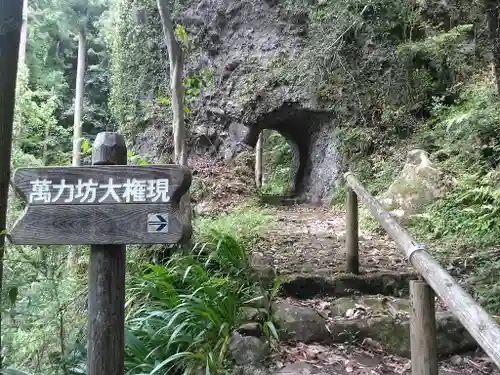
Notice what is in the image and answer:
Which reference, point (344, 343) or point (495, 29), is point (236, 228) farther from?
point (495, 29)

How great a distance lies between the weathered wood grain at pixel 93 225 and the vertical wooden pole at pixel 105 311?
0.34 feet


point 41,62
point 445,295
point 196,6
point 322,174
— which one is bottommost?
point 445,295

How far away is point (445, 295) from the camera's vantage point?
1.77m

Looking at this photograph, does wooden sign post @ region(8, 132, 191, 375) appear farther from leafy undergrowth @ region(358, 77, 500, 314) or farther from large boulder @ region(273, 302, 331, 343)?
leafy undergrowth @ region(358, 77, 500, 314)

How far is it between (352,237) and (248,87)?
7.82 m

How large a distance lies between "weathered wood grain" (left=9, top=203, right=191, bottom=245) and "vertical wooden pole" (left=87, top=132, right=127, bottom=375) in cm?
10

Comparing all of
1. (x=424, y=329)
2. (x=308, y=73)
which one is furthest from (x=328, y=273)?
(x=308, y=73)

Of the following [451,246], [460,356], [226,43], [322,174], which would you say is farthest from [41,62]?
[460,356]

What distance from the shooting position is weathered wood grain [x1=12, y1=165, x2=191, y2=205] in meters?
2.03

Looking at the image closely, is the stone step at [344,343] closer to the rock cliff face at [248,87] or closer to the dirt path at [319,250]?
the dirt path at [319,250]

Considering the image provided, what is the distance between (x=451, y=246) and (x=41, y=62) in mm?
20611

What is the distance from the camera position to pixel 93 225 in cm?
204

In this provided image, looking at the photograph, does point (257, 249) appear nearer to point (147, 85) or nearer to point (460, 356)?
point (460, 356)

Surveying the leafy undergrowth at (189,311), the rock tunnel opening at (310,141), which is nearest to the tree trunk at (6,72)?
the leafy undergrowth at (189,311)
